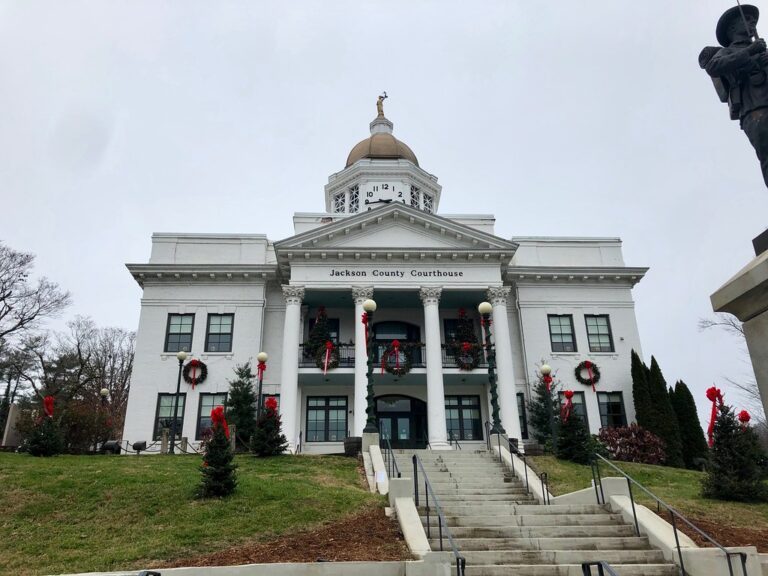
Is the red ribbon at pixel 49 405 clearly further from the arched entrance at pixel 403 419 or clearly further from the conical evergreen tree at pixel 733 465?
the conical evergreen tree at pixel 733 465

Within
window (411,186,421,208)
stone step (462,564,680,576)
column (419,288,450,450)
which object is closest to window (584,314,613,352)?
column (419,288,450,450)

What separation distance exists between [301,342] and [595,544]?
19.6 meters

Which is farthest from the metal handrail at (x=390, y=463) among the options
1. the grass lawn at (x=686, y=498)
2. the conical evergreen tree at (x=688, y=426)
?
the conical evergreen tree at (x=688, y=426)

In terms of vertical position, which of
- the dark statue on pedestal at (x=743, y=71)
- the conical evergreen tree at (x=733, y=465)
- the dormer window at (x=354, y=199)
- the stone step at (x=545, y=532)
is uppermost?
the dormer window at (x=354, y=199)

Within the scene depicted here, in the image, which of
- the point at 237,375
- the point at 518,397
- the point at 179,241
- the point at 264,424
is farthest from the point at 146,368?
the point at 518,397

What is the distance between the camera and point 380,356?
94.6 ft

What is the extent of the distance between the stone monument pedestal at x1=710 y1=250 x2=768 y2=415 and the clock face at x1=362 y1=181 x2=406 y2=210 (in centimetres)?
3001

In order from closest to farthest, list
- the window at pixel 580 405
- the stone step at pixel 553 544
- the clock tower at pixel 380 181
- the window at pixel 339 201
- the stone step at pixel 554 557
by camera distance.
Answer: the stone step at pixel 554 557
the stone step at pixel 553 544
the window at pixel 580 405
the clock tower at pixel 380 181
the window at pixel 339 201

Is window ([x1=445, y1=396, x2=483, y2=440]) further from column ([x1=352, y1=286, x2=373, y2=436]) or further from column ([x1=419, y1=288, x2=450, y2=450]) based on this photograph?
column ([x1=352, y1=286, x2=373, y2=436])

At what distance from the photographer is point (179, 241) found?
3127 cm

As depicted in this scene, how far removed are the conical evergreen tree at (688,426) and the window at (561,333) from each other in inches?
197

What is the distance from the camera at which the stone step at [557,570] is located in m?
9.98

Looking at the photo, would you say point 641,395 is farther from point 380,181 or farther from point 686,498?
point 380,181

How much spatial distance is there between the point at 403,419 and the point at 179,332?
11.5 metres
